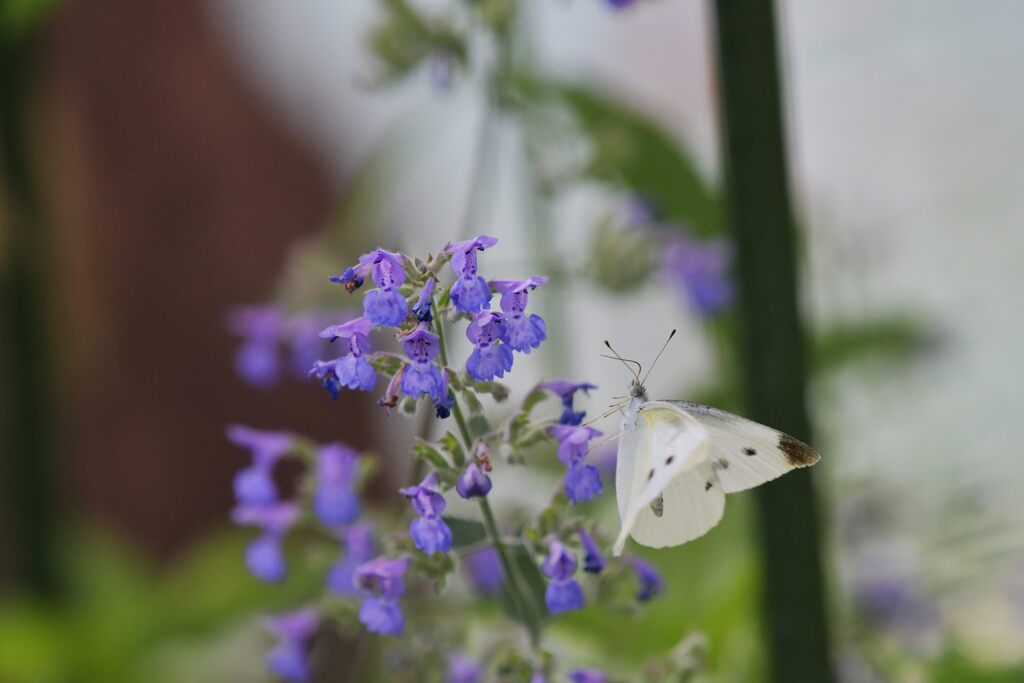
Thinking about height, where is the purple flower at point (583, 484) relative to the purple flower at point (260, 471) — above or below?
above

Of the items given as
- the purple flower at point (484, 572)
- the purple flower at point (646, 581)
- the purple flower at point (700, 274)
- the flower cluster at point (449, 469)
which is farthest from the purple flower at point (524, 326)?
the purple flower at point (700, 274)

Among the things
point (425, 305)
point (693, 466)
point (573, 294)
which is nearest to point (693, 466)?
point (693, 466)

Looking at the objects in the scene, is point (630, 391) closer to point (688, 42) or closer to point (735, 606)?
point (735, 606)

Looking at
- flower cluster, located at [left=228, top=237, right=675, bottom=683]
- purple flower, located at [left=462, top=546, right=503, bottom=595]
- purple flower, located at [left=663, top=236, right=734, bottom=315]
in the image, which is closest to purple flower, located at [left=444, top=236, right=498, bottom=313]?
flower cluster, located at [left=228, top=237, right=675, bottom=683]

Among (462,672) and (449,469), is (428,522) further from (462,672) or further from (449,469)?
(462,672)

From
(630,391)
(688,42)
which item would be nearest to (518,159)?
(630,391)

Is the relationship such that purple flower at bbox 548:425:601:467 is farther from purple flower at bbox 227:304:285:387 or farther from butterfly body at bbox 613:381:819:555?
purple flower at bbox 227:304:285:387

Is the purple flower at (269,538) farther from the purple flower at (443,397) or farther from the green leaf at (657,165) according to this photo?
the green leaf at (657,165)
